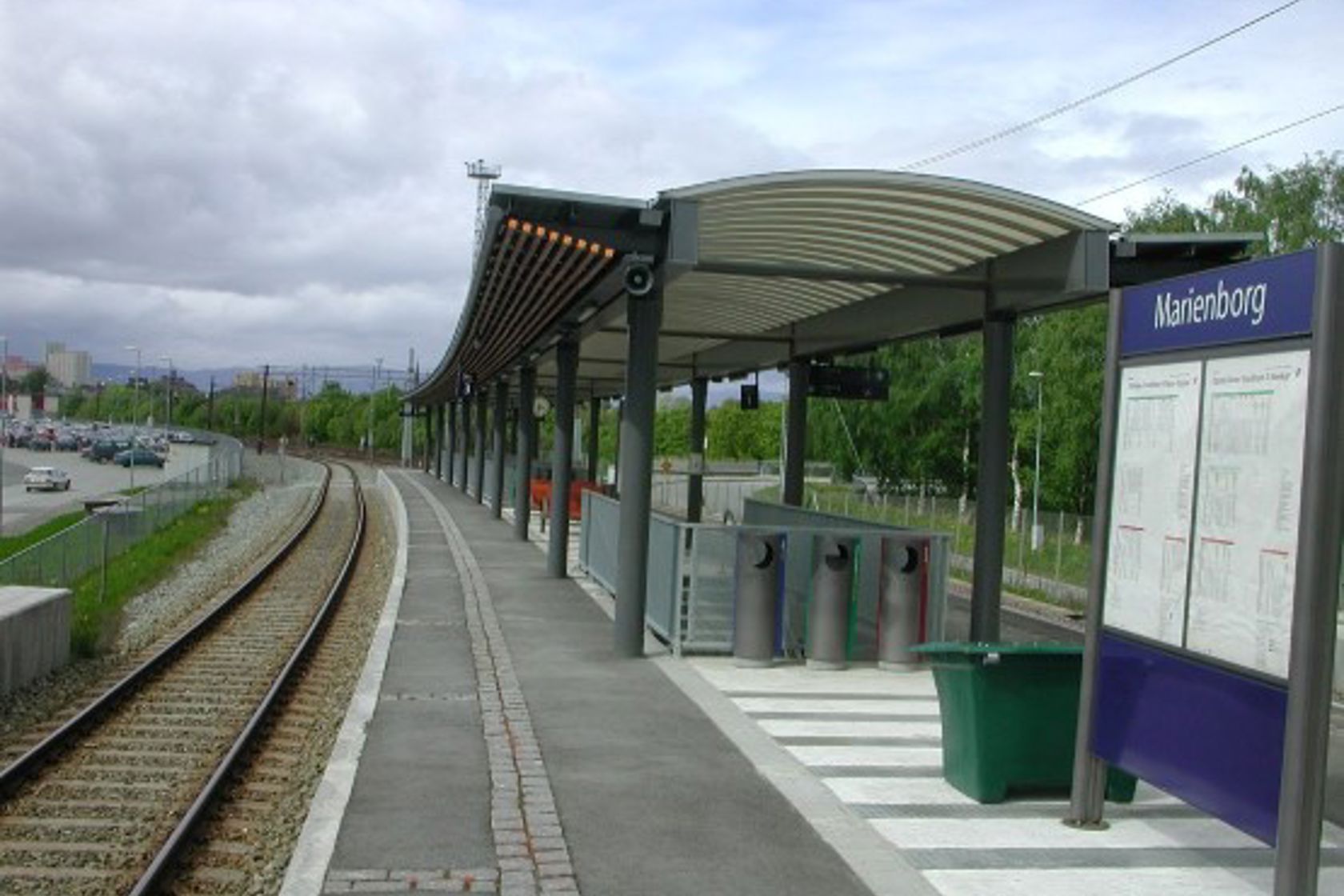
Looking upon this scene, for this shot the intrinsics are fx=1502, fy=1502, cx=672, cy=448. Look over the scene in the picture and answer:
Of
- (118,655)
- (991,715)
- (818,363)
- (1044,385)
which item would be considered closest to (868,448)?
(1044,385)

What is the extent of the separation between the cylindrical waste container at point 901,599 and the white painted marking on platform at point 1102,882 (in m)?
5.69

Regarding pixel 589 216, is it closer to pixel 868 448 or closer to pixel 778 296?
pixel 778 296

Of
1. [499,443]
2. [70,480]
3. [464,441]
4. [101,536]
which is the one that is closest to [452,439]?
[464,441]

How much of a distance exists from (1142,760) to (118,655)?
37.3 ft

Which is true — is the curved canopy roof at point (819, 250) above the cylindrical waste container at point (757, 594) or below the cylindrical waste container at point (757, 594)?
above

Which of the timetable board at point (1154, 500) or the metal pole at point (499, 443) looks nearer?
the timetable board at point (1154, 500)

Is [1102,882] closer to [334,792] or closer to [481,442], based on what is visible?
[334,792]

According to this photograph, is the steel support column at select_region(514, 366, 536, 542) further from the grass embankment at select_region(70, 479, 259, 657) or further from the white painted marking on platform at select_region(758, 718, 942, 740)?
the white painted marking on platform at select_region(758, 718, 942, 740)

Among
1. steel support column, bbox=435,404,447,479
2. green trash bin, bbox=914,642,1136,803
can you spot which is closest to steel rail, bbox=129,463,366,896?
green trash bin, bbox=914,642,1136,803

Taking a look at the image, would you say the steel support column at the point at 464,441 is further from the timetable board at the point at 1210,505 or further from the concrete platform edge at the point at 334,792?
the timetable board at the point at 1210,505

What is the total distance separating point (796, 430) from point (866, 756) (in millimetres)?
10337

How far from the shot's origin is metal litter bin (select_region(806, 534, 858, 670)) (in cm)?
1222

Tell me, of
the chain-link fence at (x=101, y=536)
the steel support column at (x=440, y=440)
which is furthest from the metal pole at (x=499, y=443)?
the steel support column at (x=440, y=440)

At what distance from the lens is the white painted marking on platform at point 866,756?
8812mm
